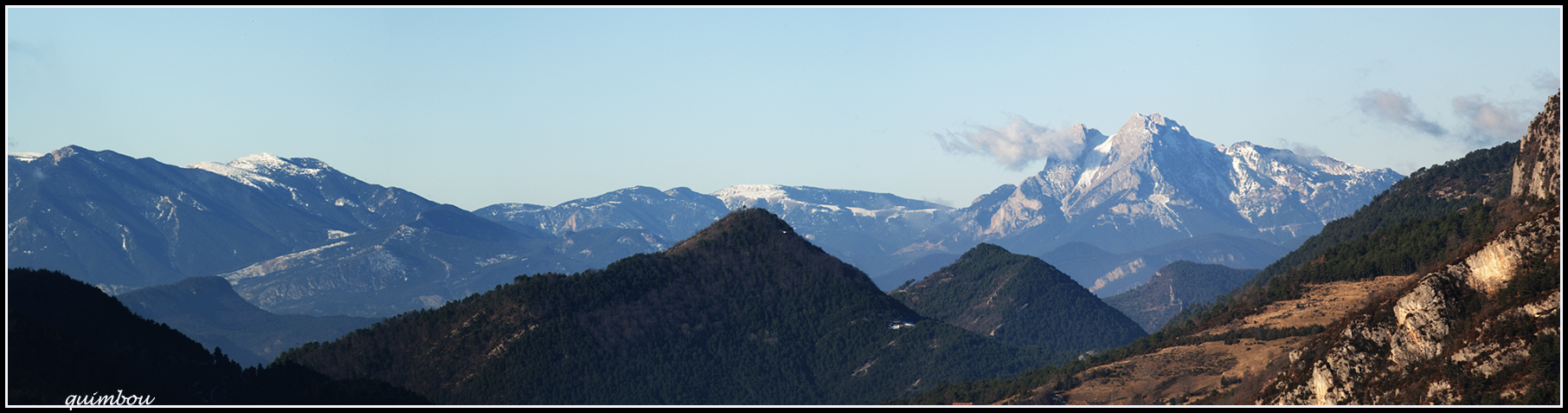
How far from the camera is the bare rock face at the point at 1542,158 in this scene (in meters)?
150

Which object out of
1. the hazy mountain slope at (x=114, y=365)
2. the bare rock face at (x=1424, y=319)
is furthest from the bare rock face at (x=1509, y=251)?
the hazy mountain slope at (x=114, y=365)

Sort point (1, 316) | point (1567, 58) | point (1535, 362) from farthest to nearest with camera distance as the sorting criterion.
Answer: point (1, 316) < point (1535, 362) < point (1567, 58)

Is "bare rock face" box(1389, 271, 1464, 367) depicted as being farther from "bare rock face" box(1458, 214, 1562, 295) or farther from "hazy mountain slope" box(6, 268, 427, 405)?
"hazy mountain slope" box(6, 268, 427, 405)

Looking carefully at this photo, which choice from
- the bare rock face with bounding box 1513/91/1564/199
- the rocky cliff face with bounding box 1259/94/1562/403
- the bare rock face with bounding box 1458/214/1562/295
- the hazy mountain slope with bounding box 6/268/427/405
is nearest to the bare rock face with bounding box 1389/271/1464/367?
the rocky cliff face with bounding box 1259/94/1562/403

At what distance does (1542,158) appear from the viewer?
15700 centimetres

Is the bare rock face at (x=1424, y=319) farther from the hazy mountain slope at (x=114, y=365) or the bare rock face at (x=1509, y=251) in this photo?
the hazy mountain slope at (x=114, y=365)

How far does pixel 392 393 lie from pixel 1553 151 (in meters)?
177

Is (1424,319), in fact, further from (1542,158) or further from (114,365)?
(114,365)

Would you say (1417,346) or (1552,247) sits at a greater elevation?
(1552,247)

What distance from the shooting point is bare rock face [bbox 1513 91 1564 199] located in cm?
14975

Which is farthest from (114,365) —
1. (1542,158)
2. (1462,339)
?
(1542,158)

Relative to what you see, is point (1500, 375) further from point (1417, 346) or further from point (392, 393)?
point (392, 393)

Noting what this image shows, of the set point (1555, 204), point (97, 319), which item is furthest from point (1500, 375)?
point (97, 319)

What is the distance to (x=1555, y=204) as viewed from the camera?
4968 inches
